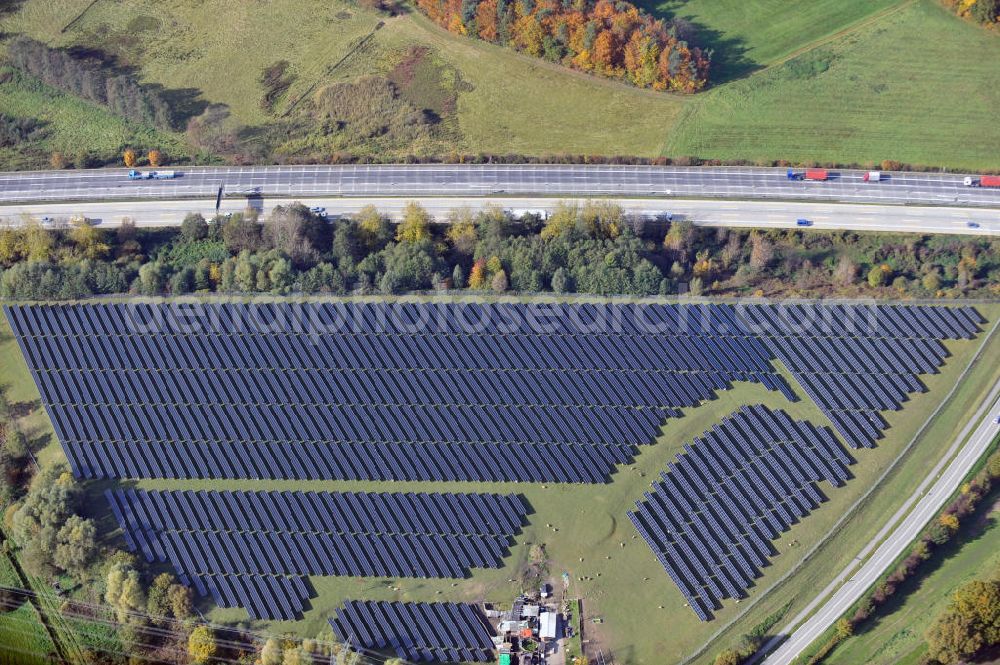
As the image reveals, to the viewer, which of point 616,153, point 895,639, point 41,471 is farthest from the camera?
point 616,153

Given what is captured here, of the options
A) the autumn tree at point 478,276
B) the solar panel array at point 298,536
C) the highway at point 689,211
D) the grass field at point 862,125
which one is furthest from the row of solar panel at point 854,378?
the solar panel array at point 298,536

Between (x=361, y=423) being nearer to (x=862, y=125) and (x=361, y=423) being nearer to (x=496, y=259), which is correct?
(x=496, y=259)

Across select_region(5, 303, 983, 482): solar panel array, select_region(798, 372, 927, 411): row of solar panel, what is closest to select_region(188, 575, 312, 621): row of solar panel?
select_region(5, 303, 983, 482): solar panel array

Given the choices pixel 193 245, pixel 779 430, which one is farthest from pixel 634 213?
pixel 193 245

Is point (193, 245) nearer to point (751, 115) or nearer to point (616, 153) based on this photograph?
point (616, 153)

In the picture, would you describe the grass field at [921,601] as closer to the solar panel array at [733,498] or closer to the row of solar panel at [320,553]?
the solar panel array at [733,498]

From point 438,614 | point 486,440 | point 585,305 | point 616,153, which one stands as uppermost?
point 616,153
